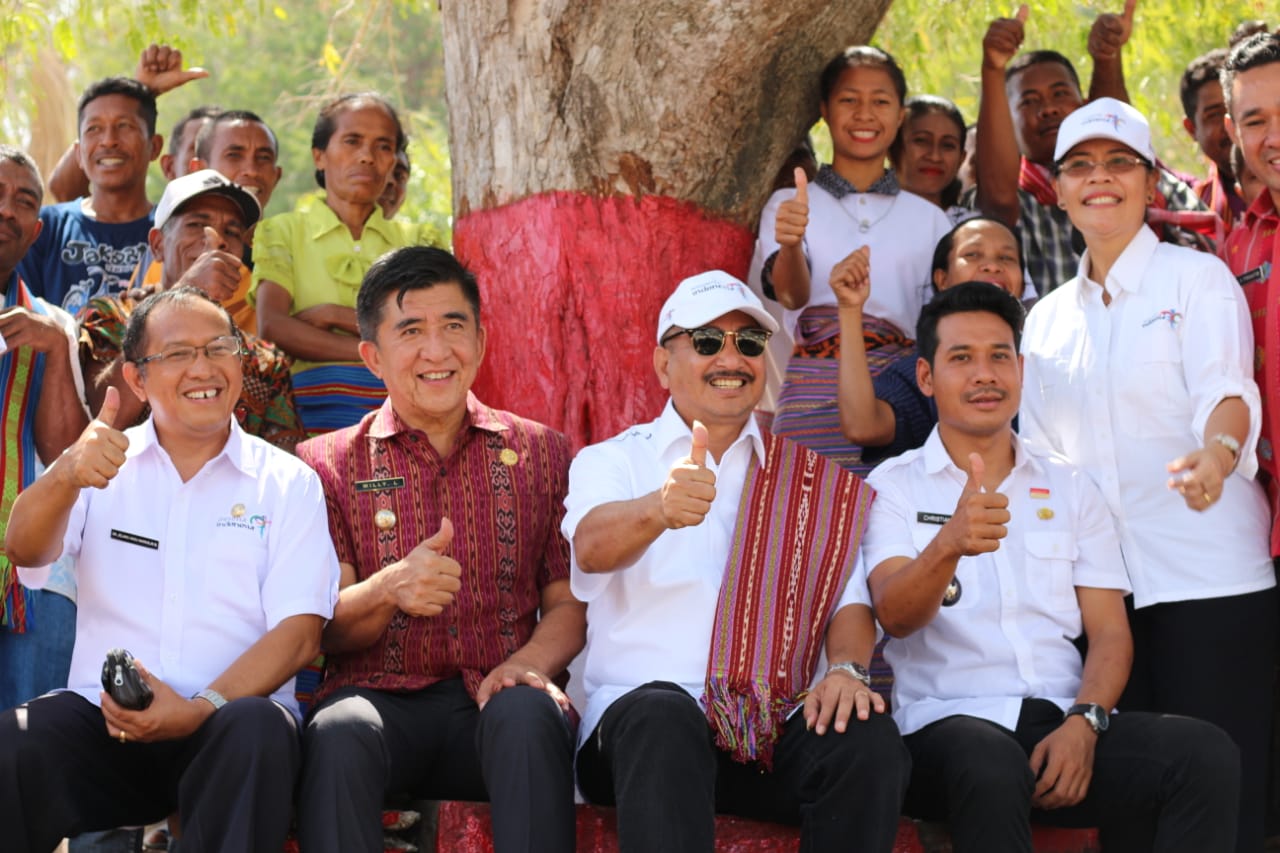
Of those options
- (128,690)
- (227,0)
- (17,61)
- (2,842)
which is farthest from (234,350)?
(17,61)

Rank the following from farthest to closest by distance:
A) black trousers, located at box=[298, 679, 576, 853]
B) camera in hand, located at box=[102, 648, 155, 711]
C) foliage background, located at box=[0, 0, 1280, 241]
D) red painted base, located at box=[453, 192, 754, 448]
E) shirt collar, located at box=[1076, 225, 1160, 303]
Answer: foliage background, located at box=[0, 0, 1280, 241] → red painted base, located at box=[453, 192, 754, 448] → shirt collar, located at box=[1076, 225, 1160, 303] → black trousers, located at box=[298, 679, 576, 853] → camera in hand, located at box=[102, 648, 155, 711]

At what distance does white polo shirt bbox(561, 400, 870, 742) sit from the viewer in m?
3.98

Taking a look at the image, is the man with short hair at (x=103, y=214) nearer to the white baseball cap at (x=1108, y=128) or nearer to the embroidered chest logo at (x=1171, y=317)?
the white baseball cap at (x=1108, y=128)

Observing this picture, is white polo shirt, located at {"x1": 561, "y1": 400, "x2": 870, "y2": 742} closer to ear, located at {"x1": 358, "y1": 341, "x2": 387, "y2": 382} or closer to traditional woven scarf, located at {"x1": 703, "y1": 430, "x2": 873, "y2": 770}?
traditional woven scarf, located at {"x1": 703, "y1": 430, "x2": 873, "y2": 770}

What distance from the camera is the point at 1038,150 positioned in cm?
592

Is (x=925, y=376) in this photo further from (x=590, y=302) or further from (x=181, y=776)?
(x=181, y=776)

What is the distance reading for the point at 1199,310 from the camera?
4.30m

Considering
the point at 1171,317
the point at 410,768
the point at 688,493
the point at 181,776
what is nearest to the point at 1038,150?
the point at 1171,317

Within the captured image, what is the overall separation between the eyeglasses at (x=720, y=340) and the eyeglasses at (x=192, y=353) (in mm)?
1168

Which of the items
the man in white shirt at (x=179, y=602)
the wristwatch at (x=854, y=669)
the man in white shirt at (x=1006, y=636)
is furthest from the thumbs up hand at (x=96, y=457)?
the man in white shirt at (x=1006, y=636)

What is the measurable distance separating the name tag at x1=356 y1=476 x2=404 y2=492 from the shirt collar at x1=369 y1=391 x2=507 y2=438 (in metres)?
0.12

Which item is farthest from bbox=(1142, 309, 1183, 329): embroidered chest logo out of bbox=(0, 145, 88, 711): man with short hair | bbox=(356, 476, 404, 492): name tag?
bbox=(0, 145, 88, 711): man with short hair

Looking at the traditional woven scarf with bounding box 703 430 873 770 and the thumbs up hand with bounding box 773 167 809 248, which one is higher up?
the thumbs up hand with bounding box 773 167 809 248

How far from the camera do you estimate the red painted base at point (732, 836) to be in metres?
3.91
